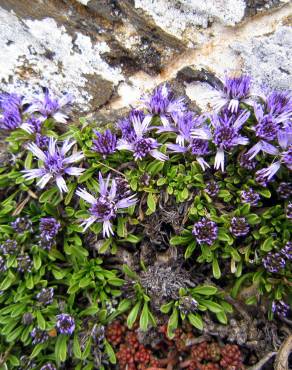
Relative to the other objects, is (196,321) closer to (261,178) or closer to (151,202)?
(151,202)

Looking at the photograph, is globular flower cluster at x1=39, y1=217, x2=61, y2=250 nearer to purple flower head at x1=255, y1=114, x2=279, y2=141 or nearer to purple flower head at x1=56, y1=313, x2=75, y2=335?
purple flower head at x1=56, y1=313, x2=75, y2=335

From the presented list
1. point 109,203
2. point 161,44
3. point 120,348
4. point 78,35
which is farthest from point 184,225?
point 78,35

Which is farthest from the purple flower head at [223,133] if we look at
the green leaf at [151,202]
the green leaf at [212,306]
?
the green leaf at [212,306]

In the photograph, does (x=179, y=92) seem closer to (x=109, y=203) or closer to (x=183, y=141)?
(x=183, y=141)

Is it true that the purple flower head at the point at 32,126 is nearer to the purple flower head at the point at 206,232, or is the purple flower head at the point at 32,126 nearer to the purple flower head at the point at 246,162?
the purple flower head at the point at 206,232

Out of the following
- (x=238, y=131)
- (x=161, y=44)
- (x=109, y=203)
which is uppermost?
(x=161, y=44)

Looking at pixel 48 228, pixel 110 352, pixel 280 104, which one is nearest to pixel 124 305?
pixel 110 352
